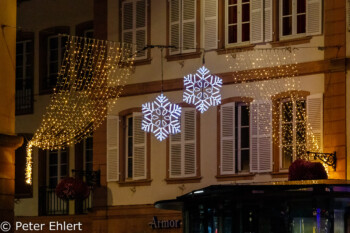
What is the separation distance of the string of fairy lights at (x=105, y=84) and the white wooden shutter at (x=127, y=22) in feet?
0.71

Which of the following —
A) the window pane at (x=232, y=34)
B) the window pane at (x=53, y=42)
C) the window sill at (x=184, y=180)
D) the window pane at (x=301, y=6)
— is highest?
the window pane at (x=301, y=6)

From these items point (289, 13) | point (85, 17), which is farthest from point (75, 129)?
point (289, 13)

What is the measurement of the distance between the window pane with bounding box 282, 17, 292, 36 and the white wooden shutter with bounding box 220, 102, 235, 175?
2.20m

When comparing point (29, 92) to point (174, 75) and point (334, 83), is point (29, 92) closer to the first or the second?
point (174, 75)

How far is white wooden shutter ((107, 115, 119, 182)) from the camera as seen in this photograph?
3266cm

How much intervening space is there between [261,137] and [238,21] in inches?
116

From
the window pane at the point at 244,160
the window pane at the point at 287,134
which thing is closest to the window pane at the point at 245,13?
the window pane at the point at 287,134

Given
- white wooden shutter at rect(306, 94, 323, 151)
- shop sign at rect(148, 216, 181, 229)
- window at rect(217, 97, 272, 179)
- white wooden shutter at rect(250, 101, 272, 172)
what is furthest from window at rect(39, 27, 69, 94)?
white wooden shutter at rect(306, 94, 323, 151)

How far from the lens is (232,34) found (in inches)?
1211

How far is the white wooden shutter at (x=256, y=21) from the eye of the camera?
29.9 meters

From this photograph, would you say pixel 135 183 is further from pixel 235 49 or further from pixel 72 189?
pixel 235 49

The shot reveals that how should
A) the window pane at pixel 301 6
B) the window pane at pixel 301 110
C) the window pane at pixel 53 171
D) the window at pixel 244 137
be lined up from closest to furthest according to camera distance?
the window pane at pixel 301 110
the window pane at pixel 301 6
the window at pixel 244 137
the window pane at pixel 53 171

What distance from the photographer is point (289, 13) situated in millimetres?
29547

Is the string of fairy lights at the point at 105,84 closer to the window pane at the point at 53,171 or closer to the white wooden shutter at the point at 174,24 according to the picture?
the white wooden shutter at the point at 174,24
